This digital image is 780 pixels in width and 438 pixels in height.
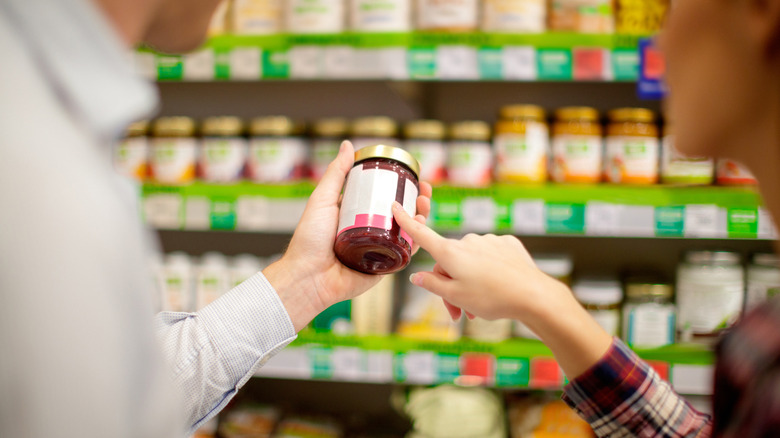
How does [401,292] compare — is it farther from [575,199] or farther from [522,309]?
[522,309]

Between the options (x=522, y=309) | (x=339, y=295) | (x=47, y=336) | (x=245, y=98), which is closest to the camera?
(x=47, y=336)

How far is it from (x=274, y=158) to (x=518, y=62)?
2.39 ft

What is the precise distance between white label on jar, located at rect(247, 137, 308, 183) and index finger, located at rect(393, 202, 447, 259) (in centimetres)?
82

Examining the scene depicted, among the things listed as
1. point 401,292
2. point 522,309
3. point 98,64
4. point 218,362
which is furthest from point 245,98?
point 98,64

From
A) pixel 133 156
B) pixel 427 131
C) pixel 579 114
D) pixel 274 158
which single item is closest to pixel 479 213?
pixel 427 131

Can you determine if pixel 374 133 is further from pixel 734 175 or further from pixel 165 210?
pixel 734 175

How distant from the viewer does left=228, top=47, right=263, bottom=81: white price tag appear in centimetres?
158

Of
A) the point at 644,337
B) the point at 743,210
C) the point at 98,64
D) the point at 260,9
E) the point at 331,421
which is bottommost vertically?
the point at 331,421

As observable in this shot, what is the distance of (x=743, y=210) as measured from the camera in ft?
4.75

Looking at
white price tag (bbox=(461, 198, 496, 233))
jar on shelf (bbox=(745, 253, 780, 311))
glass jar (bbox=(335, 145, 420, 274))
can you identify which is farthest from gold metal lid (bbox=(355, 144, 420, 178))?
jar on shelf (bbox=(745, 253, 780, 311))

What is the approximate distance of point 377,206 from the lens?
885 mm

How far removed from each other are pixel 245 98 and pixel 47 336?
1.88 metres

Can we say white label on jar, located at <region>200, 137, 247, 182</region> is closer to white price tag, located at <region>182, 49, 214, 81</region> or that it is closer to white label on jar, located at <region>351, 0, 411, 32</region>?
white price tag, located at <region>182, 49, 214, 81</region>

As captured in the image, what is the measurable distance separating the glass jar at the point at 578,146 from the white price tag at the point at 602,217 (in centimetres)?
9
